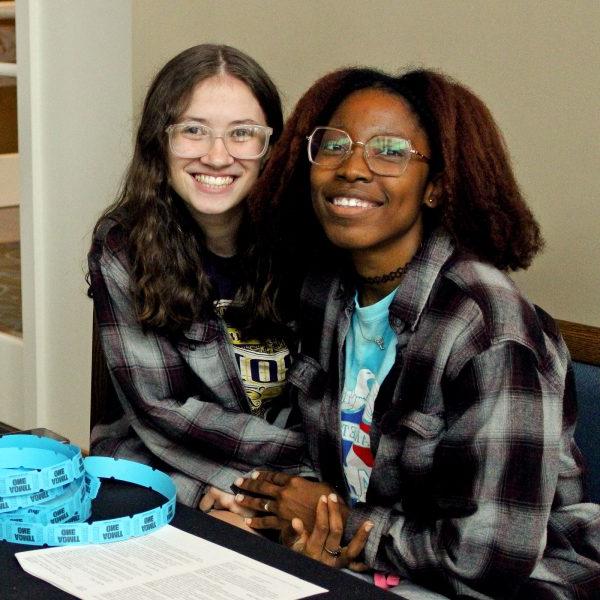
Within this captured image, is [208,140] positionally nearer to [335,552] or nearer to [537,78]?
[537,78]

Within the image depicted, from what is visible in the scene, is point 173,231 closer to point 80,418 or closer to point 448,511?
point 448,511

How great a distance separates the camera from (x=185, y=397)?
1.98m

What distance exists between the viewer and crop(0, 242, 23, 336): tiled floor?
3545mm

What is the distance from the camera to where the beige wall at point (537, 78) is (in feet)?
6.36

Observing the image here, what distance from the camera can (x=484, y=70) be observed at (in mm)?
2090

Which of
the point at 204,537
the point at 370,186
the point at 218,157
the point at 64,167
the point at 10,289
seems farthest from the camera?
the point at 10,289

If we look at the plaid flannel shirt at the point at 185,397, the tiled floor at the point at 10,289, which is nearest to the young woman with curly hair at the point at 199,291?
the plaid flannel shirt at the point at 185,397

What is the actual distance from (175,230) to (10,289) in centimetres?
182

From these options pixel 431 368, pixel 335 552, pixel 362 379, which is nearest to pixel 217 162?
pixel 362 379

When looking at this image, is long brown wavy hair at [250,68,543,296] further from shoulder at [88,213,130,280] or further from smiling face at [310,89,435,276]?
shoulder at [88,213,130,280]

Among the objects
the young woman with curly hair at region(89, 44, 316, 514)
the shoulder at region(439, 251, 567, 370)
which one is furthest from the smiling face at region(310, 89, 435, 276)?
the young woman with curly hair at region(89, 44, 316, 514)

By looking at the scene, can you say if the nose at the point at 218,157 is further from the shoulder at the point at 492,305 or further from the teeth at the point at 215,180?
the shoulder at the point at 492,305

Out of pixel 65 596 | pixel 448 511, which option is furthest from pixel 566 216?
pixel 65 596

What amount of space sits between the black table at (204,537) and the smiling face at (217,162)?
624mm
